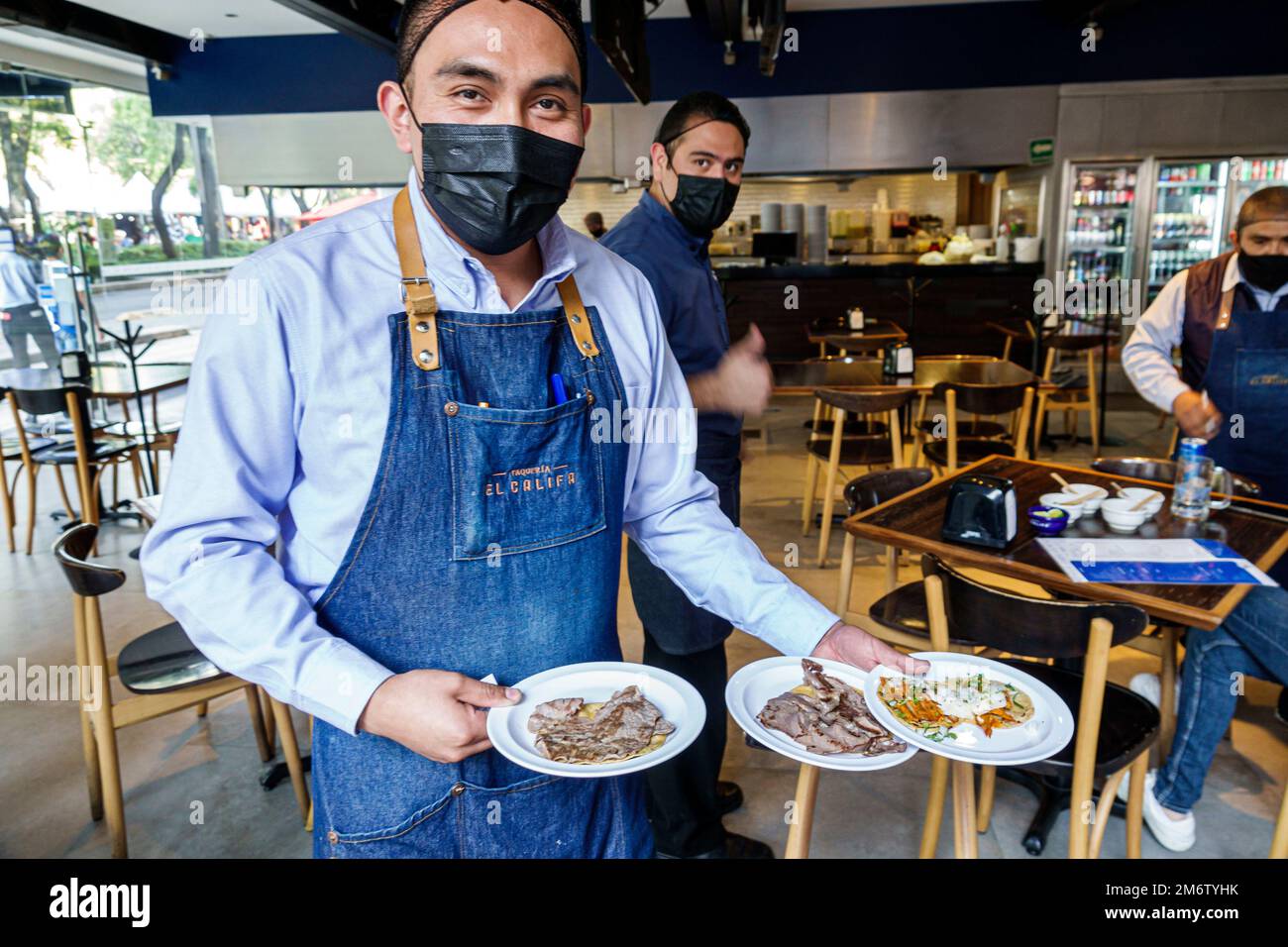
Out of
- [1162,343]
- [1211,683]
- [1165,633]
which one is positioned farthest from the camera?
[1162,343]

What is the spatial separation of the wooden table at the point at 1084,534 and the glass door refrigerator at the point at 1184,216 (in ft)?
22.9

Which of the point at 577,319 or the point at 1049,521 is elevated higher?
the point at 577,319

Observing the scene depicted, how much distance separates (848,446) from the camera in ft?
16.4

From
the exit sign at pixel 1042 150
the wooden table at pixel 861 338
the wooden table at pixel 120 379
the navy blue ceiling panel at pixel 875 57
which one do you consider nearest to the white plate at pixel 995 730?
the wooden table at pixel 120 379

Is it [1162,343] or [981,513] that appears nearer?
[981,513]

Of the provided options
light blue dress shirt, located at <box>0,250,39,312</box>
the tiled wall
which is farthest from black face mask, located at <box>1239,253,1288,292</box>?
light blue dress shirt, located at <box>0,250,39,312</box>

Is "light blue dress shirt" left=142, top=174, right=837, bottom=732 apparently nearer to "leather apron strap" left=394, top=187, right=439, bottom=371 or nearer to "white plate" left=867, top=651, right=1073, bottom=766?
"leather apron strap" left=394, top=187, right=439, bottom=371

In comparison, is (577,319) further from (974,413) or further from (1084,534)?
(974,413)

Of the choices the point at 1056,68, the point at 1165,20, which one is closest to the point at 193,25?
the point at 1056,68

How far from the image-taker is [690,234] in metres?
2.44

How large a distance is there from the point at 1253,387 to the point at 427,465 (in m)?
2.98

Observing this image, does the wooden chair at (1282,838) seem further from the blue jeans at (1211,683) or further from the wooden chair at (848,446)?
the wooden chair at (848,446)

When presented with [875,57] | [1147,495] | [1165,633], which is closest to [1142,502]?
[1147,495]
